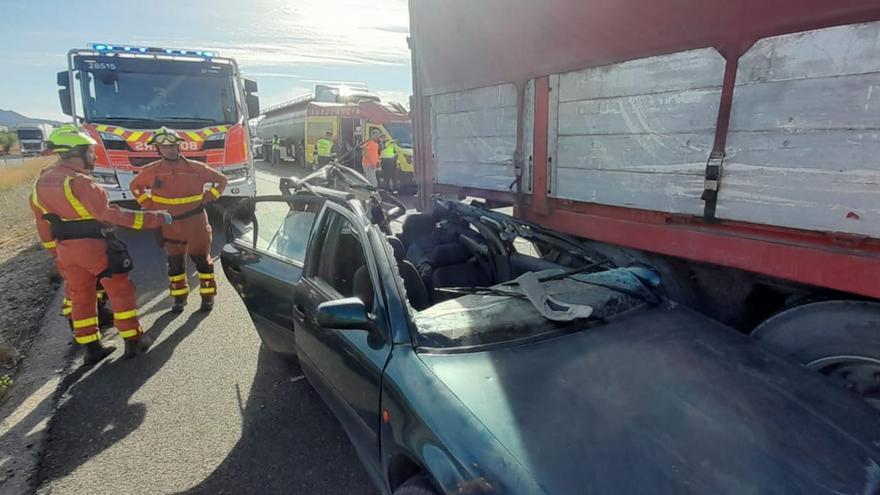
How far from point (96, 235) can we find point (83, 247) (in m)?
0.13

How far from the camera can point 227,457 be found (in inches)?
102

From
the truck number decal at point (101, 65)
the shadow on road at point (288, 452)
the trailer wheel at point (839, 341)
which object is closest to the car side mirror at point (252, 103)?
the truck number decal at point (101, 65)

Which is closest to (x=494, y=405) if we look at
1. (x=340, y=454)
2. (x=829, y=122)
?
(x=340, y=454)

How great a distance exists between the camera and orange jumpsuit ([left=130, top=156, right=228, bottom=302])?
15.5 ft

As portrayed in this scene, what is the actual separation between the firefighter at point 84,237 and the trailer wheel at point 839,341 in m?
4.46

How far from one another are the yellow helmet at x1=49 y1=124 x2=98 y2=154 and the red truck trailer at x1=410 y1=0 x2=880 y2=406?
3.24 meters

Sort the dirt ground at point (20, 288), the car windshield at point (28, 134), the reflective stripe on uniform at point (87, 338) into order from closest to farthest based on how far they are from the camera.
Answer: the reflective stripe on uniform at point (87, 338) < the dirt ground at point (20, 288) < the car windshield at point (28, 134)

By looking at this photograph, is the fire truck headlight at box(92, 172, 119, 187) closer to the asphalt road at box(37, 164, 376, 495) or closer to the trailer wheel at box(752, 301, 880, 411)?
the asphalt road at box(37, 164, 376, 495)

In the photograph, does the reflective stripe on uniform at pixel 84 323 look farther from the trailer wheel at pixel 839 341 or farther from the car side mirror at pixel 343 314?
the trailer wheel at pixel 839 341

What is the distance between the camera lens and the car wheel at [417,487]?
1580 mm

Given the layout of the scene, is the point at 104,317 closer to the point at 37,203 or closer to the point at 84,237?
the point at 84,237

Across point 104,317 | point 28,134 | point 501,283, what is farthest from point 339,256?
point 28,134

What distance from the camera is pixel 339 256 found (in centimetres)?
262

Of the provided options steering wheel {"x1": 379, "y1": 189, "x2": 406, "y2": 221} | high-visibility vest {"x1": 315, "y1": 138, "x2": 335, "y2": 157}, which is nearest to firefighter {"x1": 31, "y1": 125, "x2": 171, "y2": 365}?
steering wheel {"x1": 379, "y1": 189, "x2": 406, "y2": 221}
